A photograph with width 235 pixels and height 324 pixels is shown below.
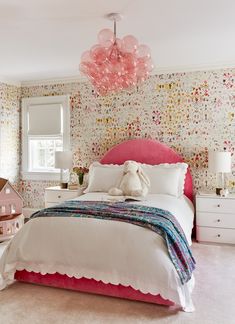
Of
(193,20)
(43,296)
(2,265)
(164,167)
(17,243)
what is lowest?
(43,296)

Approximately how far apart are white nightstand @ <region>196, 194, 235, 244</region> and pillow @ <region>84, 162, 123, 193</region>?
1.14m

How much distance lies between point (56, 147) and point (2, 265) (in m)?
2.83

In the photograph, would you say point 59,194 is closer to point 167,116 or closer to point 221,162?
point 167,116

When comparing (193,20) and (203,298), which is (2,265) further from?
(193,20)

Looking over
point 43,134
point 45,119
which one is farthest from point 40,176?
point 45,119

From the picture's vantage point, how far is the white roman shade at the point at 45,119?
5211 mm

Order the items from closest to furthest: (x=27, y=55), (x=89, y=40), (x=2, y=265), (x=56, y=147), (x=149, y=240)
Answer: (x=149, y=240) → (x=2, y=265) → (x=89, y=40) → (x=27, y=55) → (x=56, y=147)

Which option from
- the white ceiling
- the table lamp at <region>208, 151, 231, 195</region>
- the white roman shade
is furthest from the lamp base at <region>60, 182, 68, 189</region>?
the table lamp at <region>208, 151, 231, 195</region>

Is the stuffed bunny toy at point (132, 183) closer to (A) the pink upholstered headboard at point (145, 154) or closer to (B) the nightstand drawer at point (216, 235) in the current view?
(A) the pink upholstered headboard at point (145, 154)

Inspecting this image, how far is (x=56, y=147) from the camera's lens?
5332 mm

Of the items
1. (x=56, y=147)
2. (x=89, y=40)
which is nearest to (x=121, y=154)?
(x=56, y=147)

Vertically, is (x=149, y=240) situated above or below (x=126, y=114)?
below

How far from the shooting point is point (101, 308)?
7.84ft

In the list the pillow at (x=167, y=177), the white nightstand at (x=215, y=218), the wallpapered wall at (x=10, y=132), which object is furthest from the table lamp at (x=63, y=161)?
the white nightstand at (x=215, y=218)
